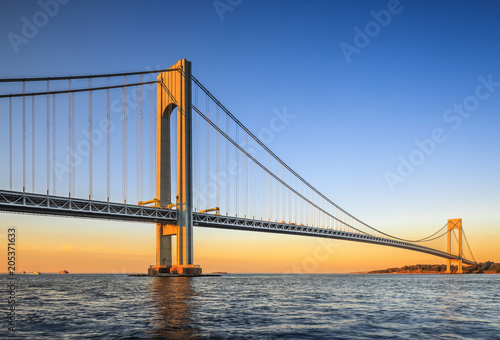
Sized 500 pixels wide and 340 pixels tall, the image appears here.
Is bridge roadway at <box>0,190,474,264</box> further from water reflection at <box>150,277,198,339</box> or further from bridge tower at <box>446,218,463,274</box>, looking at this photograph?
bridge tower at <box>446,218,463,274</box>

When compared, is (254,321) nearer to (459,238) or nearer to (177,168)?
(177,168)

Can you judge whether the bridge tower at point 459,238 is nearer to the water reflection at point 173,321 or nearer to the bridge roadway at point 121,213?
the bridge roadway at point 121,213

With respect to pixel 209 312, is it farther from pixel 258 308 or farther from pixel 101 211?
pixel 101 211

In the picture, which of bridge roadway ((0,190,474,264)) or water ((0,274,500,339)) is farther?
bridge roadway ((0,190,474,264))

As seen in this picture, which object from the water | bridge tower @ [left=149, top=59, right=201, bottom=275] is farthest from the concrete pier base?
the water

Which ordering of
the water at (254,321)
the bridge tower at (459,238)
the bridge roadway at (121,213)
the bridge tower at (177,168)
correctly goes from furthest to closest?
1. the bridge tower at (459,238)
2. the bridge tower at (177,168)
3. the bridge roadway at (121,213)
4. the water at (254,321)

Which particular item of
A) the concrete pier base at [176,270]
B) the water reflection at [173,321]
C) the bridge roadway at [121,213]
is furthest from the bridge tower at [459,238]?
the water reflection at [173,321]
